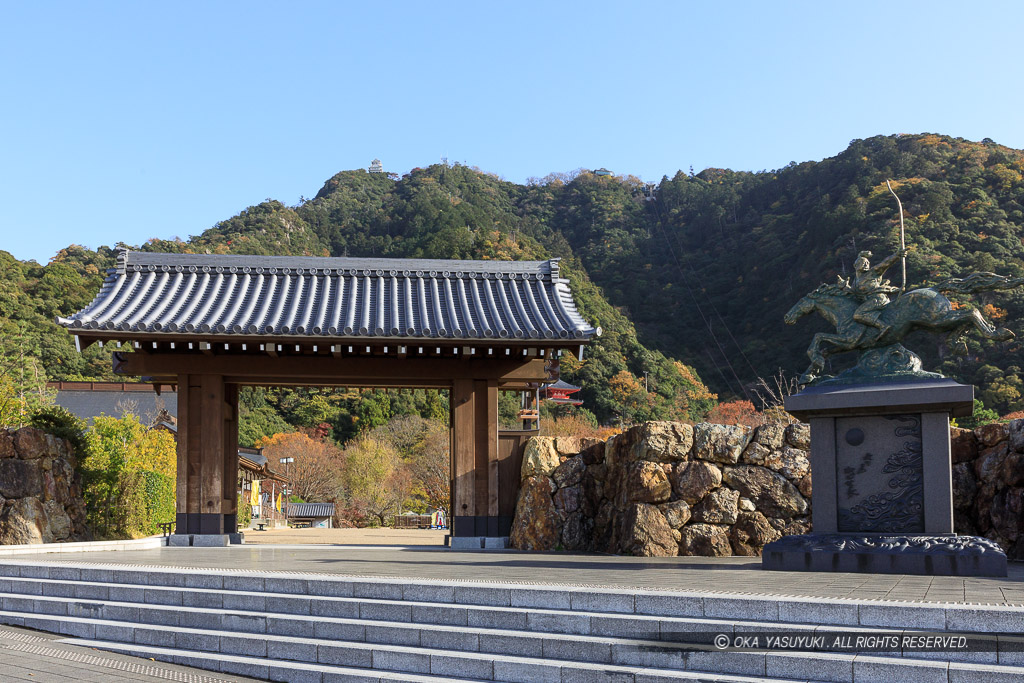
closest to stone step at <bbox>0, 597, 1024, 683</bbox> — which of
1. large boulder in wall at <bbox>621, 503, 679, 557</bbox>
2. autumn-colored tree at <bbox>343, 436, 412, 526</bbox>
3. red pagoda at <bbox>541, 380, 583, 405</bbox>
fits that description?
large boulder in wall at <bbox>621, 503, 679, 557</bbox>

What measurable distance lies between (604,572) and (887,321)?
4.25 m

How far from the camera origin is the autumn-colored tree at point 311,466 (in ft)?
138

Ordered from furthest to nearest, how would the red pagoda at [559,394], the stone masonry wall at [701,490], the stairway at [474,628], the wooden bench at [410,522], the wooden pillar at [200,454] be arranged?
the red pagoda at [559,394] < the wooden bench at [410,522] < the wooden pillar at [200,454] < the stone masonry wall at [701,490] < the stairway at [474,628]

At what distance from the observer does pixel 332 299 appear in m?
15.1

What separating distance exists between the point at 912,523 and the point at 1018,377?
97.9ft

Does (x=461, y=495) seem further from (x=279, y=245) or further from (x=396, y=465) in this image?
(x=279, y=245)

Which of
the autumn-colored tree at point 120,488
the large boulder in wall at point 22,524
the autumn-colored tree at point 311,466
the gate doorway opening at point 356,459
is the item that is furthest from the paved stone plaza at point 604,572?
the autumn-colored tree at point 311,466

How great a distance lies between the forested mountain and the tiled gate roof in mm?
26444

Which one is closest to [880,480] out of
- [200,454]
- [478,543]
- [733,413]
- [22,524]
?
[478,543]

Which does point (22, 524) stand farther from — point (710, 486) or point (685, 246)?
point (685, 246)

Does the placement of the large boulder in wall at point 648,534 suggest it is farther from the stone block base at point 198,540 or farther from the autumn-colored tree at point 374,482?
the autumn-colored tree at point 374,482

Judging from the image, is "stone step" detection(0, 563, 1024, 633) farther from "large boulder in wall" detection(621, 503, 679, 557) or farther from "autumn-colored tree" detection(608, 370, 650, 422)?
"autumn-colored tree" detection(608, 370, 650, 422)

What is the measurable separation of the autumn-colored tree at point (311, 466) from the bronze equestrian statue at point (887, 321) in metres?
34.9

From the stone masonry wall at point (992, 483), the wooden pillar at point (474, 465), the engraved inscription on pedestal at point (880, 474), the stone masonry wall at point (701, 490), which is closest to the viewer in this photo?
the engraved inscription on pedestal at point (880, 474)
